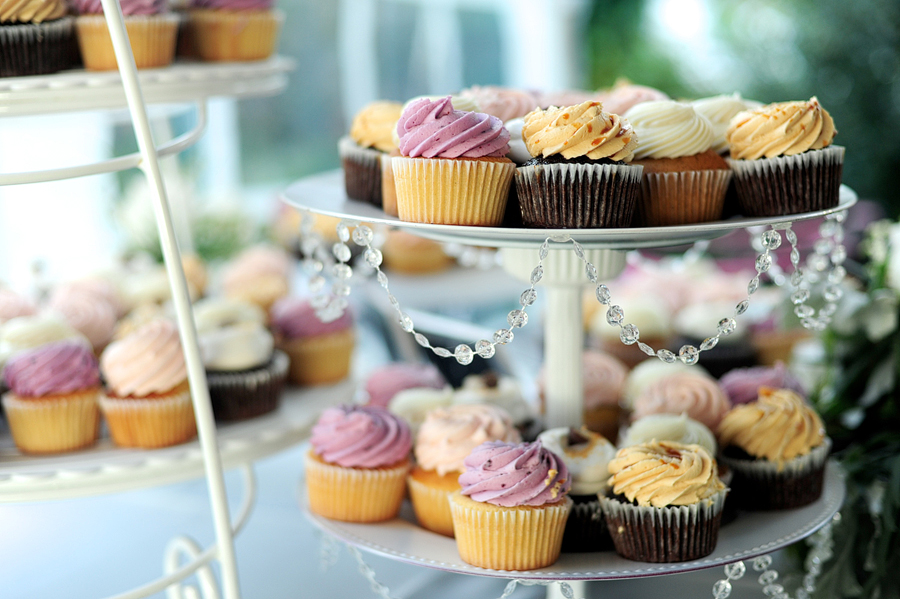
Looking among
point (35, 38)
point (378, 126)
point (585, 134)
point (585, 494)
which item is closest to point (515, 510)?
point (585, 494)

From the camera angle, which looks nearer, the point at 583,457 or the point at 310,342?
the point at 583,457

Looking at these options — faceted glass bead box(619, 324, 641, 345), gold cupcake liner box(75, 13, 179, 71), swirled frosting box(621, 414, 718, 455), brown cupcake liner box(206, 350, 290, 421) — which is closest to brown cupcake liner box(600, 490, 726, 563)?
swirled frosting box(621, 414, 718, 455)

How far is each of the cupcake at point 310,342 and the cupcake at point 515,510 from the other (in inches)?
29.3

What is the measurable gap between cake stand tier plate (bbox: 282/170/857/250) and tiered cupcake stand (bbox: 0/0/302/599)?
0.68 ft

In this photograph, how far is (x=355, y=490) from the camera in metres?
1.18

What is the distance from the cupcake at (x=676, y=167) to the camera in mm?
970

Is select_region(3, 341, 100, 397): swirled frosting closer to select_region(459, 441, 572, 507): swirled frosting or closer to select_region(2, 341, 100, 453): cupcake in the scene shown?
select_region(2, 341, 100, 453): cupcake

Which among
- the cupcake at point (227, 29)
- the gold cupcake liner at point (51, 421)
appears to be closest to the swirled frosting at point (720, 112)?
the cupcake at point (227, 29)

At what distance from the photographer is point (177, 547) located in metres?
1.61

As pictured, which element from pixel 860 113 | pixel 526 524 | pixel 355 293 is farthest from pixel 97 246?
pixel 860 113

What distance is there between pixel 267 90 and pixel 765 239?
889 mm

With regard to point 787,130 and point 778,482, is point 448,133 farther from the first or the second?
point 778,482

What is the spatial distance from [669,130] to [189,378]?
709 millimetres

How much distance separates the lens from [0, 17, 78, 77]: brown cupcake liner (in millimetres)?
1114
